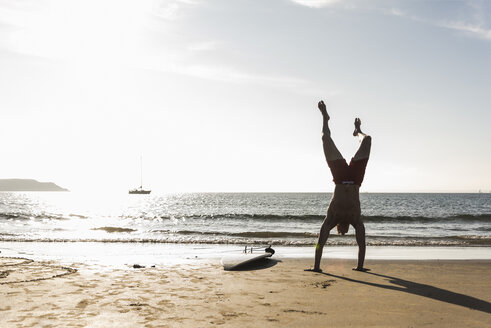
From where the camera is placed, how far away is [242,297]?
5.95 m

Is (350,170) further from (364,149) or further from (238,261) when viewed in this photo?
(238,261)

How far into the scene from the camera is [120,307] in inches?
209

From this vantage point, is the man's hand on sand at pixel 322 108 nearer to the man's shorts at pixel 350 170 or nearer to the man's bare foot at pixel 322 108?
the man's bare foot at pixel 322 108

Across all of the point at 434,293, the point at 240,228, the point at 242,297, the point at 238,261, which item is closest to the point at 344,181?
the point at 434,293

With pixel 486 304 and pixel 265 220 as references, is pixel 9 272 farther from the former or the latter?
pixel 265 220

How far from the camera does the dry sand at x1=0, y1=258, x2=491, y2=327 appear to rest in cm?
473

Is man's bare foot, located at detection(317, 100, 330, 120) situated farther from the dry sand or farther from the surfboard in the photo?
the surfboard

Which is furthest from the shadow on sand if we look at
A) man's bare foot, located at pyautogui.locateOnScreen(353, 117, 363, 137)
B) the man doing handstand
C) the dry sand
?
man's bare foot, located at pyautogui.locateOnScreen(353, 117, 363, 137)

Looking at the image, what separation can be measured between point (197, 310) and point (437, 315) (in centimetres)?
303

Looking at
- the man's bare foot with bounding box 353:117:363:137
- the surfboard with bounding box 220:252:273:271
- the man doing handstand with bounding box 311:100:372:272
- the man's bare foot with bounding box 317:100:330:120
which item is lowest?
the surfboard with bounding box 220:252:273:271

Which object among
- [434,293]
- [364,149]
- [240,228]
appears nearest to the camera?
[434,293]

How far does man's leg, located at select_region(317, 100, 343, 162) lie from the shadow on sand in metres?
2.32

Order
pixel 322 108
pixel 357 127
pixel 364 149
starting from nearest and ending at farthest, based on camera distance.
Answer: pixel 364 149 < pixel 322 108 < pixel 357 127

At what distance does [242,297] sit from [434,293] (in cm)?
306
